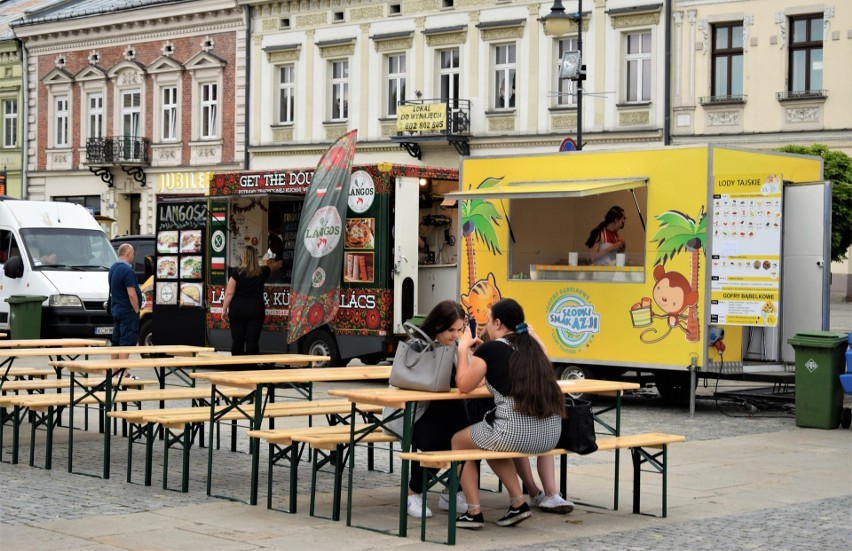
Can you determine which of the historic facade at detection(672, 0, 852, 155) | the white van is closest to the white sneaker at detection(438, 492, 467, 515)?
the white van

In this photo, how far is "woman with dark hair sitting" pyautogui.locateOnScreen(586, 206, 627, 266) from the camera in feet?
58.6

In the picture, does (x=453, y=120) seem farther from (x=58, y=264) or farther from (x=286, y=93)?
(x=58, y=264)

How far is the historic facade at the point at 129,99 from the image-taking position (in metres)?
45.5

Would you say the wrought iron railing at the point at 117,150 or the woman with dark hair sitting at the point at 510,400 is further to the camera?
the wrought iron railing at the point at 117,150

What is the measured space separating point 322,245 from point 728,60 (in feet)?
59.0

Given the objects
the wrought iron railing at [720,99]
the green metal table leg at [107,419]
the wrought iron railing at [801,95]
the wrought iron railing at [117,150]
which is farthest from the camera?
the wrought iron railing at [117,150]

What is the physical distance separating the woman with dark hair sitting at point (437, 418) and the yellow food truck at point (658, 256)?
736cm

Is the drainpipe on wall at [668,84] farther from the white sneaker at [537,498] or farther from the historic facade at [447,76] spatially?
the white sneaker at [537,498]

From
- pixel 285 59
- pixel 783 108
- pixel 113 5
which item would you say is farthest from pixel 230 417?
pixel 113 5

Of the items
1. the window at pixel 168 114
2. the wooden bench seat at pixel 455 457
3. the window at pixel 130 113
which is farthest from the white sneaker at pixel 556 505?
the window at pixel 130 113

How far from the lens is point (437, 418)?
376 inches

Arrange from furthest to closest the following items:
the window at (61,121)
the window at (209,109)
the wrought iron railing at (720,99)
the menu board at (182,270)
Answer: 1. the window at (61,121)
2. the window at (209,109)
3. the wrought iron railing at (720,99)
4. the menu board at (182,270)

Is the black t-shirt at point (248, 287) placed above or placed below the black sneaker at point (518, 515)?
above

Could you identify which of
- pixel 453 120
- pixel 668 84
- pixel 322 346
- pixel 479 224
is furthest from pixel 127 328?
pixel 453 120
